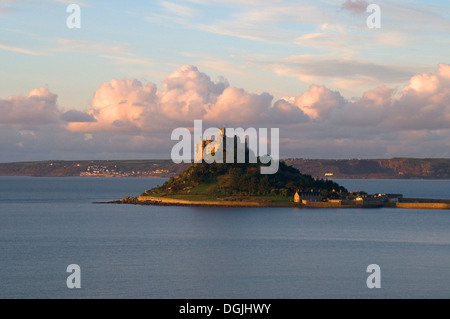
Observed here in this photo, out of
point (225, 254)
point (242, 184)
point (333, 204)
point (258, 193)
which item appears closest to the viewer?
point (225, 254)

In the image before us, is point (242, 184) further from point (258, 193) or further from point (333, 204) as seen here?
point (333, 204)

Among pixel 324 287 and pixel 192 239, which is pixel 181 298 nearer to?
pixel 324 287

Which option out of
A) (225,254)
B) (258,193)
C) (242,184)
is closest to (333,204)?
(258,193)

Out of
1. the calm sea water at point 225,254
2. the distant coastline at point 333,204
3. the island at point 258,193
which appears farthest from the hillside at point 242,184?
the calm sea water at point 225,254

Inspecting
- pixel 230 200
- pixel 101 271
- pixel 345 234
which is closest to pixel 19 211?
pixel 230 200

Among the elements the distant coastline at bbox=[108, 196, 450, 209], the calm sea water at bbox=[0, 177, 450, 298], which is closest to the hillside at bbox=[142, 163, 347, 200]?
the distant coastline at bbox=[108, 196, 450, 209]

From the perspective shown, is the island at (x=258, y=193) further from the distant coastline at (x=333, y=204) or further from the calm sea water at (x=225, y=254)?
the calm sea water at (x=225, y=254)

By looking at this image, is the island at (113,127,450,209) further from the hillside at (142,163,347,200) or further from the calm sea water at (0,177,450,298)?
the calm sea water at (0,177,450,298)

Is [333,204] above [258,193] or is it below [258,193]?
below
